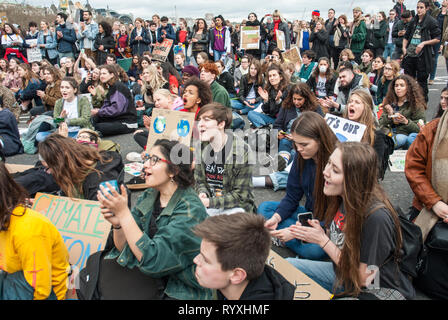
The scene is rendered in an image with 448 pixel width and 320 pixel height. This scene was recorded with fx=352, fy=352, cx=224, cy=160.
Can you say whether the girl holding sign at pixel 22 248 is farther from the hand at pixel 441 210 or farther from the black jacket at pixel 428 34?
the black jacket at pixel 428 34

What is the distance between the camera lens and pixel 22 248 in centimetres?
218

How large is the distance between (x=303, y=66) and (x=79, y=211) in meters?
7.78

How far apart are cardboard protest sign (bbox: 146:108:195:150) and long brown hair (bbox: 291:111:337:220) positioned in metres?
2.04

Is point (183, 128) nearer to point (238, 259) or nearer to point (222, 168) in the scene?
point (222, 168)

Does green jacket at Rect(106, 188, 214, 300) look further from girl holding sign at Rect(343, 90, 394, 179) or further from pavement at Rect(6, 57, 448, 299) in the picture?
girl holding sign at Rect(343, 90, 394, 179)

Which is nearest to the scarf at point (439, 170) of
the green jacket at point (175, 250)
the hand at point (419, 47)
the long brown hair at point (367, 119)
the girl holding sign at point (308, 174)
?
the girl holding sign at point (308, 174)

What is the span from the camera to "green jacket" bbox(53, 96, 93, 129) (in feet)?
20.2

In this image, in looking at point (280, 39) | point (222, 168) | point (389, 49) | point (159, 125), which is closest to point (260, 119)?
point (159, 125)

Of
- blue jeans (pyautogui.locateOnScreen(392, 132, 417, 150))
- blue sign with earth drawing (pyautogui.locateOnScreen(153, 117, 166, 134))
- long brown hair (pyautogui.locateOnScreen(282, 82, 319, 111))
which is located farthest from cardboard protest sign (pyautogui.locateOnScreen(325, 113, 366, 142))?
blue sign with earth drawing (pyautogui.locateOnScreen(153, 117, 166, 134))

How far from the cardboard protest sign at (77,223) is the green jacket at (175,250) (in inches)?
28.6

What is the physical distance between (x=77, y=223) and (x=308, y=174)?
206 cm
